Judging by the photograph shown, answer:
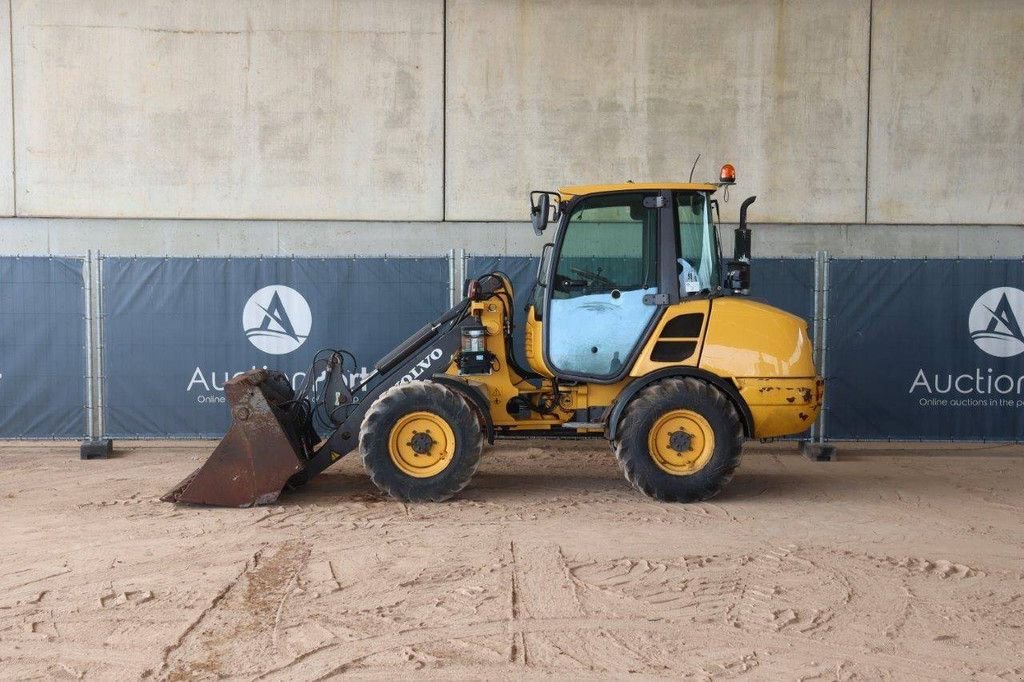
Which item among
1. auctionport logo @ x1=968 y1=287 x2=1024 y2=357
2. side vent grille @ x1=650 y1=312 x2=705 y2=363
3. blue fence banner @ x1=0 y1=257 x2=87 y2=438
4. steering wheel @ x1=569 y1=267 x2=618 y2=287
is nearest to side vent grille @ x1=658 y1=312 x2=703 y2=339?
side vent grille @ x1=650 y1=312 x2=705 y2=363

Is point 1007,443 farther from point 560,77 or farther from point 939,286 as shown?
point 560,77

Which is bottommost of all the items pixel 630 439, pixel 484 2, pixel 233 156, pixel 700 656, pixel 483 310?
pixel 700 656

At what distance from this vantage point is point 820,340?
9.84m

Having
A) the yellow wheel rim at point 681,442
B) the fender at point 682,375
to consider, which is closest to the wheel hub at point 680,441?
the yellow wheel rim at point 681,442

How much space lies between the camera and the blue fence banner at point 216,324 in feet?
32.1

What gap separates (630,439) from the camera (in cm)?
743

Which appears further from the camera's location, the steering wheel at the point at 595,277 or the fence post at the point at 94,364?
the fence post at the point at 94,364

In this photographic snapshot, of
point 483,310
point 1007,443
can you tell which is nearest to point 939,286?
point 1007,443

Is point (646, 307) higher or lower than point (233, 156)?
lower

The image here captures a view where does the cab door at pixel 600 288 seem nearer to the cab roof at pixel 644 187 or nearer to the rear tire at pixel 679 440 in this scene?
the cab roof at pixel 644 187

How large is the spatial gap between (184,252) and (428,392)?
17.5 feet

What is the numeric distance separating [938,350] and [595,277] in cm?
442

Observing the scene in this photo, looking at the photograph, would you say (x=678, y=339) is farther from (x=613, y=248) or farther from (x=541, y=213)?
(x=541, y=213)

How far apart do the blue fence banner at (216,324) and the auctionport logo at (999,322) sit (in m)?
5.77
